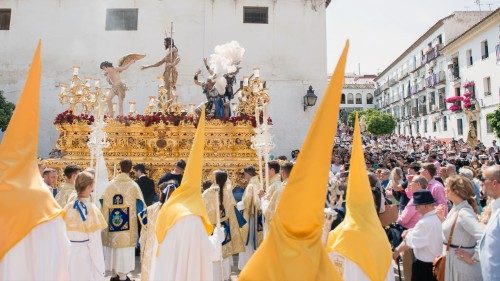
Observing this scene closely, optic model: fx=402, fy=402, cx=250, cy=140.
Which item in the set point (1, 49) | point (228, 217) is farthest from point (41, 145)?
point (228, 217)

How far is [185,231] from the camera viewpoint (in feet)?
15.5

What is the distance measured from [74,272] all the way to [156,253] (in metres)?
1.18

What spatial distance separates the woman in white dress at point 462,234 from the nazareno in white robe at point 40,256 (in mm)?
4029

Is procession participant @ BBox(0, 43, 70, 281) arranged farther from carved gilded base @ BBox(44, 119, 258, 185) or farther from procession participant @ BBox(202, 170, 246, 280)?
carved gilded base @ BBox(44, 119, 258, 185)

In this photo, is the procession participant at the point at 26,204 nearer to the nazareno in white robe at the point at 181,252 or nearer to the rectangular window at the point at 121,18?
the nazareno in white robe at the point at 181,252

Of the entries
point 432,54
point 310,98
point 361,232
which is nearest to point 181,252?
point 361,232

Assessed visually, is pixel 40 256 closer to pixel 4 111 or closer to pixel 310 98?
pixel 310 98

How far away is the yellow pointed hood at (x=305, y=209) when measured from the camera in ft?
7.65

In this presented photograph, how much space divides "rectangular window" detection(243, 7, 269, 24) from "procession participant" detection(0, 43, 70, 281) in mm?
17771

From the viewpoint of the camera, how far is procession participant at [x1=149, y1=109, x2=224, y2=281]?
470 cm

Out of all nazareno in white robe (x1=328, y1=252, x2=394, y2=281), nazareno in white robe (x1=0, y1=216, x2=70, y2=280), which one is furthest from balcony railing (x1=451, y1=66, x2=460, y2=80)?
nazareno in white robe (x1=0, y1=216, x2=70, y2=280)

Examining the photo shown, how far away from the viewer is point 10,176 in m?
3.80

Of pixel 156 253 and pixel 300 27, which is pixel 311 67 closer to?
pixel 300 27

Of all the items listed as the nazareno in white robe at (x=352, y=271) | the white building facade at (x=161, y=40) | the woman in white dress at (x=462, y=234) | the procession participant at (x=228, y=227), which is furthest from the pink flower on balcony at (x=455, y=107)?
the nazareno in white robe at (x=352, y=271)
